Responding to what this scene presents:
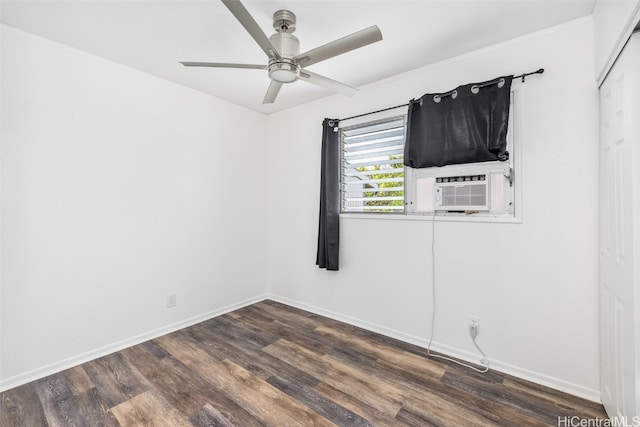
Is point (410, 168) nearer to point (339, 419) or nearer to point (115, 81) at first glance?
point (339, 419)

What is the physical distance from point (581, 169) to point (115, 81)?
3598mm

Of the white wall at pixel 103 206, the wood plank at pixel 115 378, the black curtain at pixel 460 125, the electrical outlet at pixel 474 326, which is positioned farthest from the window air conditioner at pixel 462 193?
the wood plank at pixel 115 378

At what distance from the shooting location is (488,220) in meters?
2.20

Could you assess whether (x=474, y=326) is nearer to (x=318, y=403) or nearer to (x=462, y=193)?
(x=462, y=193)

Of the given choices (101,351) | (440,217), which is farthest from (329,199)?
(101,351)

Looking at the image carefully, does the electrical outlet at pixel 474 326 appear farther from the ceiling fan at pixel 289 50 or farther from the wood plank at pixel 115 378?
the wood plank at pixel 115 378

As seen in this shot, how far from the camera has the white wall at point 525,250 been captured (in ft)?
6.10

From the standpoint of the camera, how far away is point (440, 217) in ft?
7.96

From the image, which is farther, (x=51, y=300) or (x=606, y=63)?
(x=51, y=300)

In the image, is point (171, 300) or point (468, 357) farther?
point (171, 300)

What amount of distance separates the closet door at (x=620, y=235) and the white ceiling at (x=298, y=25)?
0.75 meters

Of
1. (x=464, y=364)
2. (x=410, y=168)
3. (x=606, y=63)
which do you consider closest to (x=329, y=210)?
(x=410, y=168)

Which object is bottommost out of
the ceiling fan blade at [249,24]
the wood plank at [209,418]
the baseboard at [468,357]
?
the wood plank at [209,418]

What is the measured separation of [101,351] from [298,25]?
296cm
